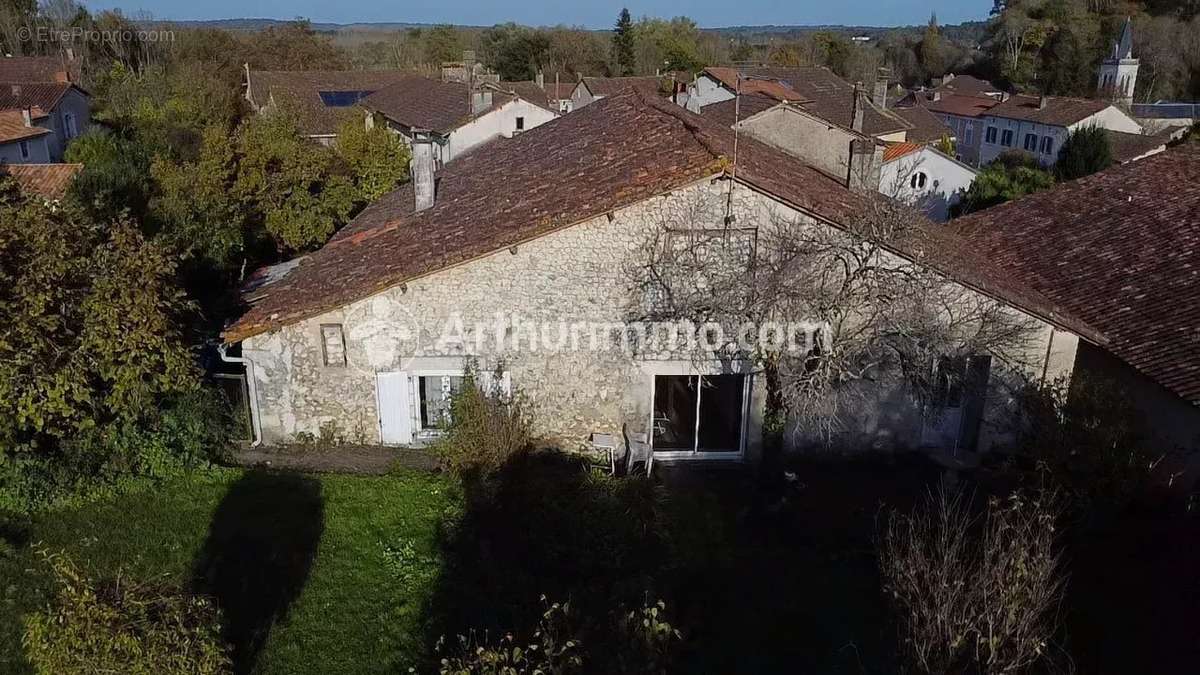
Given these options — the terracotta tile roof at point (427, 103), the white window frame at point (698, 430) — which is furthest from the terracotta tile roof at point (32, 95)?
the white window frame at point (698, 430)

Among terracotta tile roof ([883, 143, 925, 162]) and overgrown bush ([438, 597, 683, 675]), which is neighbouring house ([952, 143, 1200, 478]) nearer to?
overgrown bush ([438, 597, 683, 675])

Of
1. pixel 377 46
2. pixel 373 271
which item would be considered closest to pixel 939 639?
pixel 373 271

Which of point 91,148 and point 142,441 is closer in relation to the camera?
point 142,441

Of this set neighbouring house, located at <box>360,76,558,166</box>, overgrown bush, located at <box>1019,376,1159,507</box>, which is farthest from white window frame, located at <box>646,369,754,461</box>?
neighbouring house, located at <box>360,76,558,166</box>

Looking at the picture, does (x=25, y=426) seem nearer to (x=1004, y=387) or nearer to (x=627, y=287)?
(x=627, y=287)

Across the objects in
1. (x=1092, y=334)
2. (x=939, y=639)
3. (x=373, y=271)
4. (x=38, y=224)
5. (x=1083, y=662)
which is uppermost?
(x=38, y=224)

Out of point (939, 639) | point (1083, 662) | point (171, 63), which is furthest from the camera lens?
point (171, 63)
